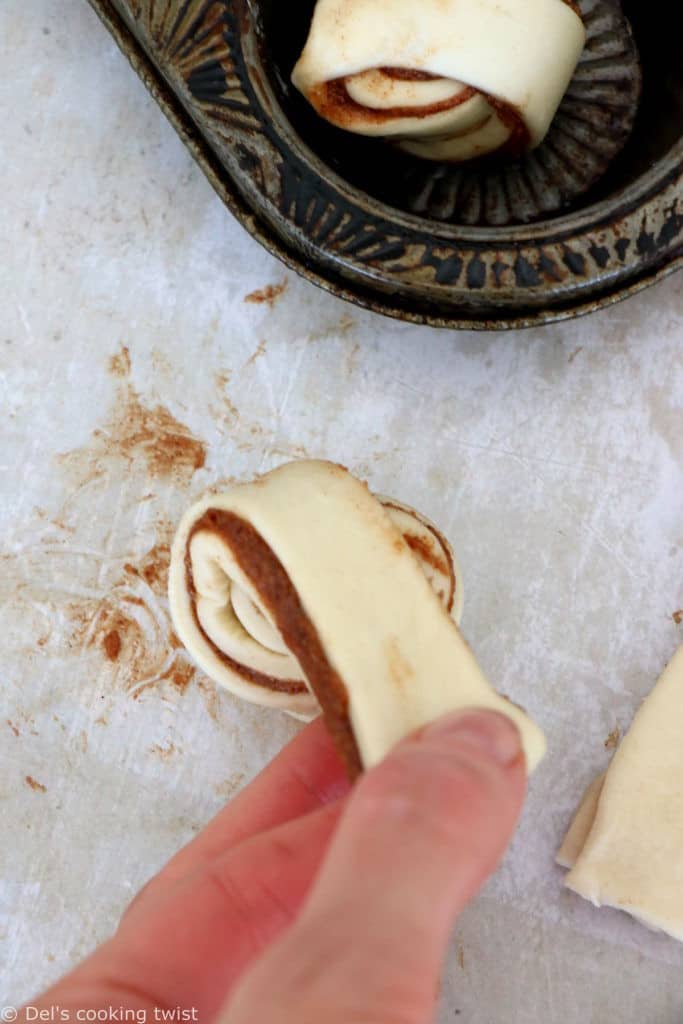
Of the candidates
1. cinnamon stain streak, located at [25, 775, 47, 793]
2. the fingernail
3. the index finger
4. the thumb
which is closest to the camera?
the thumb

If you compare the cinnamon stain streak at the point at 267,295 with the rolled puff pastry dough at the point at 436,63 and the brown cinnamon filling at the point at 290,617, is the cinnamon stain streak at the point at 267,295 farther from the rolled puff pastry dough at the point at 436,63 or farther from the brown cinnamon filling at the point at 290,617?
the brown cinnamon filling at the point at 290,617

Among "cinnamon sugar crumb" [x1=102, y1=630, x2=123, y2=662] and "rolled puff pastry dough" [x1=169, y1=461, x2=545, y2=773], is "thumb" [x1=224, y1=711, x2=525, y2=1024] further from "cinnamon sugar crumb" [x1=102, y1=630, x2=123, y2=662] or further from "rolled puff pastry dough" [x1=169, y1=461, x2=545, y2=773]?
"cinnamon sugar crumb" [x1=102, y1=630, x2=123, y2=662]

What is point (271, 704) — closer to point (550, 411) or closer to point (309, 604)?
point (309, 604)

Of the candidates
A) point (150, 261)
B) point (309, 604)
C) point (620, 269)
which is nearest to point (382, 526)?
point (309, 604)

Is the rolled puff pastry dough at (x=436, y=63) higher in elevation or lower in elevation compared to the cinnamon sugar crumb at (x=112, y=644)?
higher

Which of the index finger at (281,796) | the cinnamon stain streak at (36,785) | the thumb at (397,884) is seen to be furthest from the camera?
the cinnamon stain streak at (36,785)

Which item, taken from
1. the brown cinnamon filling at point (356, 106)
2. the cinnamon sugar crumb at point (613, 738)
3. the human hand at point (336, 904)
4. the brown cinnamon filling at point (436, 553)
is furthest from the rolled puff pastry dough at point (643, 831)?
the brown cinnamon filling at point (356, 106)

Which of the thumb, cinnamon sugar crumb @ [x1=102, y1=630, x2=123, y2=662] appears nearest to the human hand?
the thumb
